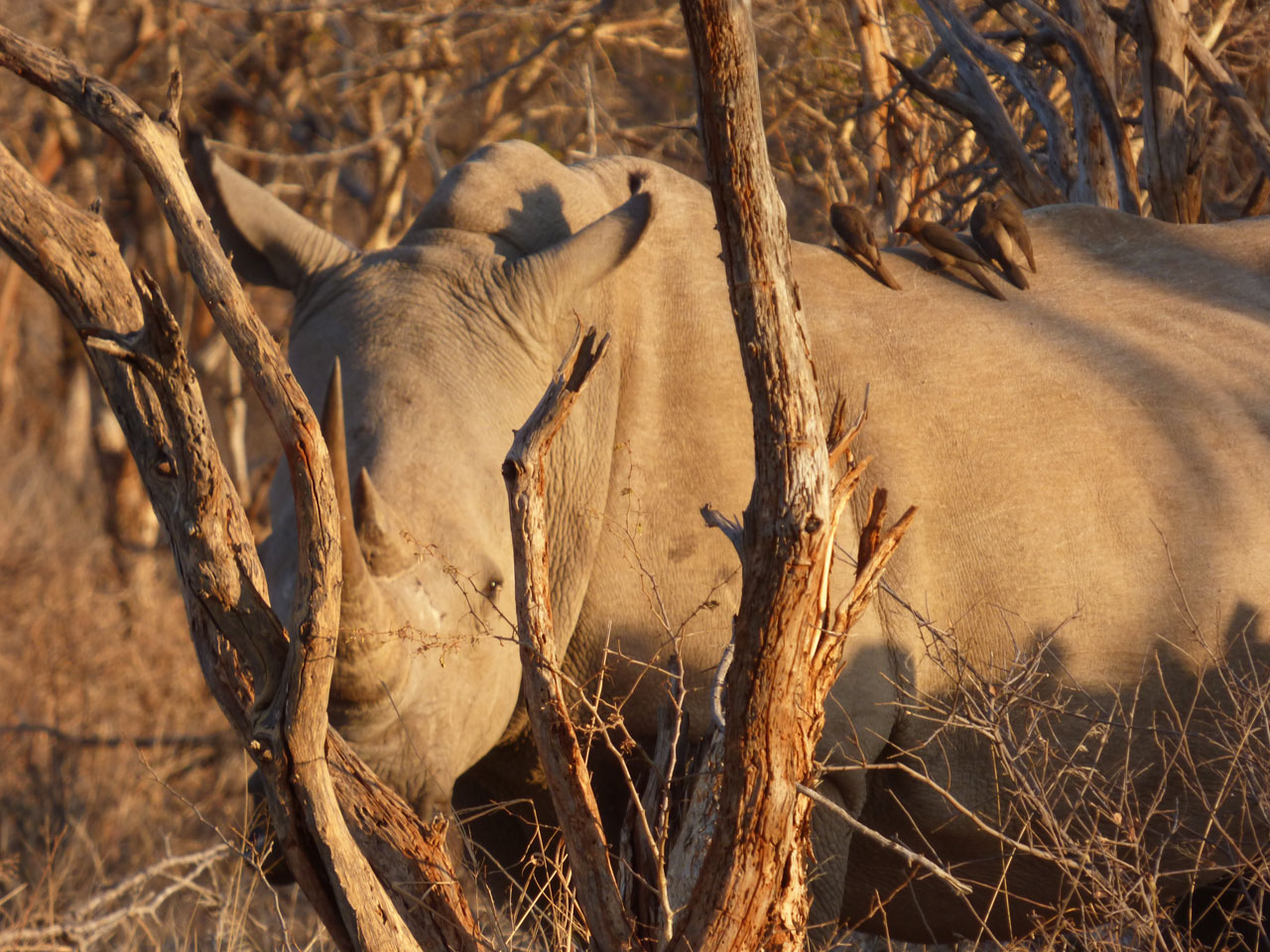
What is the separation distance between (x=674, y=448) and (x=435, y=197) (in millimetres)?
941

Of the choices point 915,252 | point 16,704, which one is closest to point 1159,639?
point 915,252

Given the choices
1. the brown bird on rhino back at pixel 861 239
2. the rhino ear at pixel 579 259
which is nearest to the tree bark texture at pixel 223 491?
the rhino ear at pixel 579 259

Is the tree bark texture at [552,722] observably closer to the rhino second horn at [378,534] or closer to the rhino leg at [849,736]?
the rhino second horn at [378,534]

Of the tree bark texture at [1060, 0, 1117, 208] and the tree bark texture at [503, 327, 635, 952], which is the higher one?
the tree bark texture at [1060, 0, 1117, 208]

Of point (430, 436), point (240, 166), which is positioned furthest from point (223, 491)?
point (240, 166)

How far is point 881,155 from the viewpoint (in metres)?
6.88

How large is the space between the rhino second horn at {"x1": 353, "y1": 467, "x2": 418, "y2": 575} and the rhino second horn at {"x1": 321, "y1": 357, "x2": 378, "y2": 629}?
0.03 meters

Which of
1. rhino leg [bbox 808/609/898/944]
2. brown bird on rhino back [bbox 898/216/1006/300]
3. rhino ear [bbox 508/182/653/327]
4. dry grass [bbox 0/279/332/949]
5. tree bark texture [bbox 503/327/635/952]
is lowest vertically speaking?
dry grass [bbox 0/279/332/949]

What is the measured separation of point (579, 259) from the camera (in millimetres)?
3641

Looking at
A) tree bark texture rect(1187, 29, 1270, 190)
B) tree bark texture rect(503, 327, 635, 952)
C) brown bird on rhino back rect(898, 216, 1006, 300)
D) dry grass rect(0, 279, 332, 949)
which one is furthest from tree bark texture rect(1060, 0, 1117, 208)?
dry grass rect(0, 279, 332, 949)

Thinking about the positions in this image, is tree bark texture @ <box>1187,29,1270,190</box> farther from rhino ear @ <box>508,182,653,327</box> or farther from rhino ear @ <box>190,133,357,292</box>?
rhino ear @ <box>190,133,357,292</box>

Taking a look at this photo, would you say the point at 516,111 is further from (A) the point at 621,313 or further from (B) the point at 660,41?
(A) the point at 621,313

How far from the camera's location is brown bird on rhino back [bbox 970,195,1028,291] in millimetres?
4195

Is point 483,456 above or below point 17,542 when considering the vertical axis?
above
